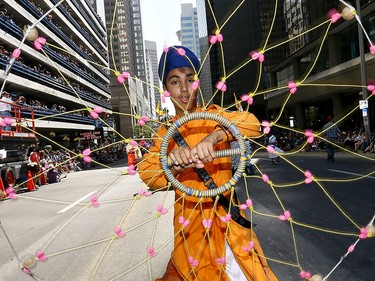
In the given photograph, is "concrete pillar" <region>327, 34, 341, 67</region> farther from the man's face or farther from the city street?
the man's face

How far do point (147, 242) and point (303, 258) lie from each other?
2560 millimetres

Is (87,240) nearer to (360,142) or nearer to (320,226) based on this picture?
(320,226)

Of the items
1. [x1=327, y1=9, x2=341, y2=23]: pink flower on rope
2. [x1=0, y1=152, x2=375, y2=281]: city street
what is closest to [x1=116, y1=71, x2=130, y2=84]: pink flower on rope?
[x1=0, y1=152, x2=375, y2=281]: city street

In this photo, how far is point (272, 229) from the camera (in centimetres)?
640

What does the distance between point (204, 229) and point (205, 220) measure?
0.12 meters

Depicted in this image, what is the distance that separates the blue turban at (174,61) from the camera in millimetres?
2275

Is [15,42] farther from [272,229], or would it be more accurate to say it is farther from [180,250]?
[180,250]

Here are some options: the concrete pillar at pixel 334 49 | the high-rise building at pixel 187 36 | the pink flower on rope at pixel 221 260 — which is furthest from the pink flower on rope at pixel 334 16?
the concrete pillar at pixel 334 49

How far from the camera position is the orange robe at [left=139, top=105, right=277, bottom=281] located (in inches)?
76.9

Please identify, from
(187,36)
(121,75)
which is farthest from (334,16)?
(187,36)

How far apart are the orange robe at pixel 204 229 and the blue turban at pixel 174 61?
38 cm

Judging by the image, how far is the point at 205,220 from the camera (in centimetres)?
192

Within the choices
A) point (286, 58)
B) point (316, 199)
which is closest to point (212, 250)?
point (316, 199)

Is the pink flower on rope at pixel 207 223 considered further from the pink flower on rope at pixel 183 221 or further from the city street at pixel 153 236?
the city street at pixel 153 236
